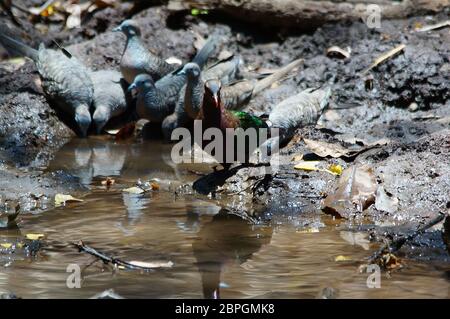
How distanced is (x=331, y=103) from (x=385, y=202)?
2936 millimetres

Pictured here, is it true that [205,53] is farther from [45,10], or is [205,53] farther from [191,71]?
[45,10]

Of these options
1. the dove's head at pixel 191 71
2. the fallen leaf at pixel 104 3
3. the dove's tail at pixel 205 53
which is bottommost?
the dove's head at pixel 191 71

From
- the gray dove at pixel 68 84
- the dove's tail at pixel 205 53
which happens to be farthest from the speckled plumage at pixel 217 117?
the dove's tail at pixel 205 53

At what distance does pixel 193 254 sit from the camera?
5355mm

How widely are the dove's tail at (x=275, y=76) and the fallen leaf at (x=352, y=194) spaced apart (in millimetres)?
2977

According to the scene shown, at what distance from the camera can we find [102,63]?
392 inches

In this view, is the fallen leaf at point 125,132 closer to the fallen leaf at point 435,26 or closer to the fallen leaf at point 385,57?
the fallen leaf at point 385,57

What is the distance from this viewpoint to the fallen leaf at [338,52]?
9609 mm

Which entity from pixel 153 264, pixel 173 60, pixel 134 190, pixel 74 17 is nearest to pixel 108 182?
pixel 134 190

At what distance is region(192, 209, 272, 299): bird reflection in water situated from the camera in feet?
16.1

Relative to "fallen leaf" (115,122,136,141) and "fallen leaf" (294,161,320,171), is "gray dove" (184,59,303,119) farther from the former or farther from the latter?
"fallen leaf" (294,161,320,171)

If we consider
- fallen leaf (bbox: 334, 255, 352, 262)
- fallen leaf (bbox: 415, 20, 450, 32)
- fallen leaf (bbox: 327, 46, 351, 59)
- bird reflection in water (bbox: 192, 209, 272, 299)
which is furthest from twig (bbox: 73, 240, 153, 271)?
fallen leaf (bbox: 415, 20, 450, 32)

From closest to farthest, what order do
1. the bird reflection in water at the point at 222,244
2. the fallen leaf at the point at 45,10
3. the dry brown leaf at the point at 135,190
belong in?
the bird reflection in water at the point at 222,244, the dry brown leaf at the point at 135,190, the fallen leaf at the point at 45,10

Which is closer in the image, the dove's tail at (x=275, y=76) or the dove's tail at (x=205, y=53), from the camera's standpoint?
the dove's tail at (x=275, y=76)
